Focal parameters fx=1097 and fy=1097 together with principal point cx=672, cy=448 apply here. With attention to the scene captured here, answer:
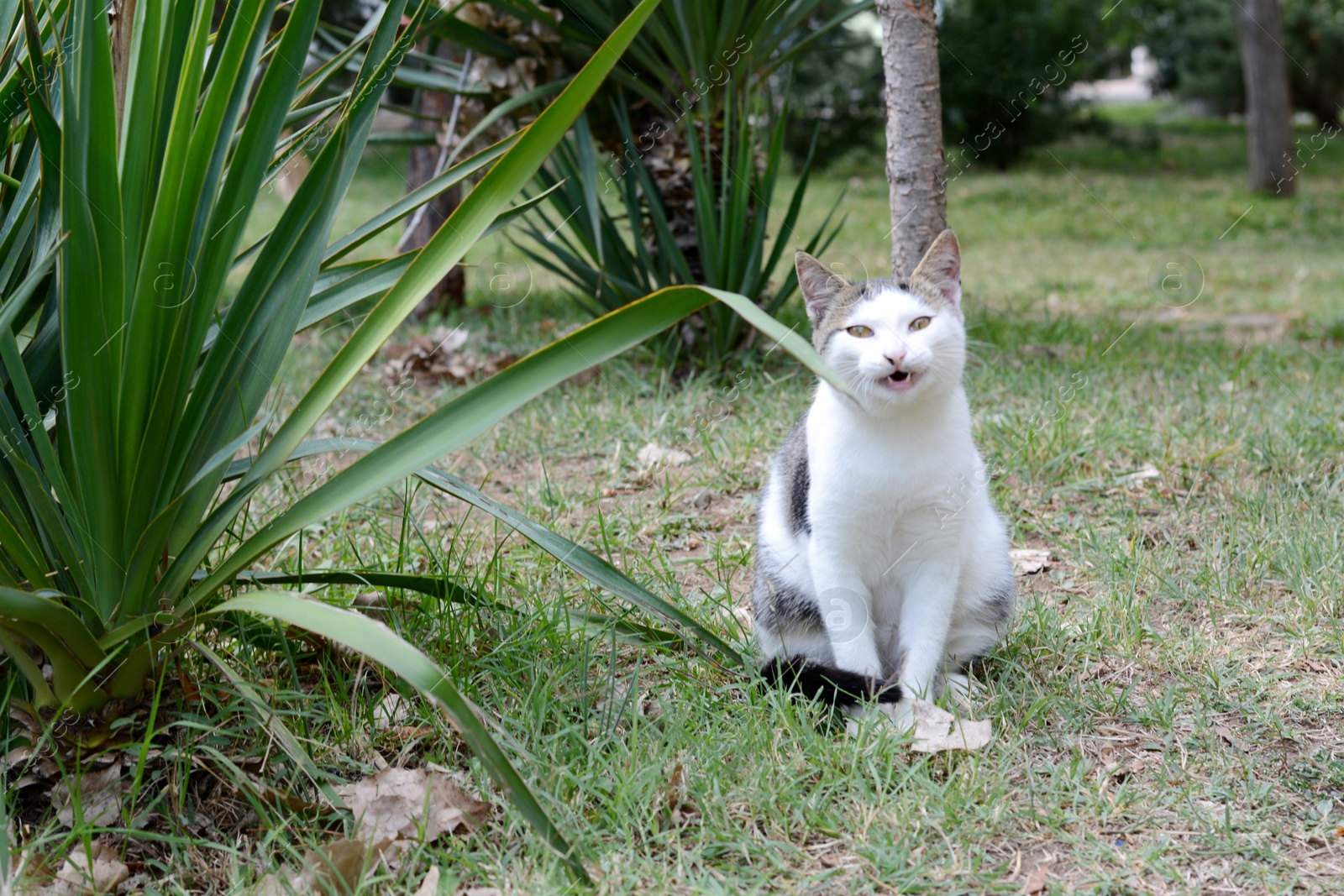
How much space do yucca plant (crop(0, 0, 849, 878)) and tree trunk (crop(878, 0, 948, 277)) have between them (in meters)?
1.78

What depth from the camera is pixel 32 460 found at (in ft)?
5.82

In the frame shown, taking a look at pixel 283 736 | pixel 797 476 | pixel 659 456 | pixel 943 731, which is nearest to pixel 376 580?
pixel 283 736

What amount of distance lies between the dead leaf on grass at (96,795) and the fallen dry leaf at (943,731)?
4.27ft

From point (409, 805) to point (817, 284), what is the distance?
1.22 metres

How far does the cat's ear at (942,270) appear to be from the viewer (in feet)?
6.89

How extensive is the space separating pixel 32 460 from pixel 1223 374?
383 cm

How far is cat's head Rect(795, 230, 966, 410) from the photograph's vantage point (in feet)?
6.39

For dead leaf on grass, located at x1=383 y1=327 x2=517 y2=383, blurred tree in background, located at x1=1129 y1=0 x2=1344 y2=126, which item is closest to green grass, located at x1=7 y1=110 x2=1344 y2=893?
dead leaf on grass, located at x1=383 y1=327 x2=517 y2=383

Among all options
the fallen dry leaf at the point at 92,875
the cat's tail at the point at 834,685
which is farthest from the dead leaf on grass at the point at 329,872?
the cat's tail at the point at 834,685

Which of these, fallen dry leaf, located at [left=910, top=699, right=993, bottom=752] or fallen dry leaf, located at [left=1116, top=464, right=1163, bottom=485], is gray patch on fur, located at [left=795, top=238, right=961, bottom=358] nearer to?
fallen dry leaf, located at [left=910, top=699, right=993, bottom=752]

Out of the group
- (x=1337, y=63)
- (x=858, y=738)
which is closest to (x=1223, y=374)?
(x=858, y=738)

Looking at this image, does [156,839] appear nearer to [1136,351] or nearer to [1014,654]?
[1014,654]

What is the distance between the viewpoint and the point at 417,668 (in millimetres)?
1384

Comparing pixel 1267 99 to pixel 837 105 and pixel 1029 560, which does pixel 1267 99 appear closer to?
pixel 837 105
